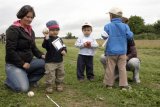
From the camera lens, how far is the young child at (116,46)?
316 inches

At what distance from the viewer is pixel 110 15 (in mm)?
8227

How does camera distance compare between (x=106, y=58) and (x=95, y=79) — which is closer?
(x=106, y=58)

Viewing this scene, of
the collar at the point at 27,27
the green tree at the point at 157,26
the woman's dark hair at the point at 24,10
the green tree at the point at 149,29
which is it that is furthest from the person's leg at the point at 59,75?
the green tree at the point at 149,29

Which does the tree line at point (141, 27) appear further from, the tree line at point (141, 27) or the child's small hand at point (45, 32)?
the child's small hand at point (45, 32)

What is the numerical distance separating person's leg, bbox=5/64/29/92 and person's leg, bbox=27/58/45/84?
229 millimetres

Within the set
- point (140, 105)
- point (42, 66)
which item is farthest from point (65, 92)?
point (140, 105)

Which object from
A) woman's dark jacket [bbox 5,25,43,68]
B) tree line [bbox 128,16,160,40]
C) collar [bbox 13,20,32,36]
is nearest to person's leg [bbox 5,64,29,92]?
woman's dark jacket [bbox 5,25,43,68]

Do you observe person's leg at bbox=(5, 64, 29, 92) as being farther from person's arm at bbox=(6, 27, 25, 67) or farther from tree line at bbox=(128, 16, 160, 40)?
tree line at bbox=(128, 16, 160, 40)

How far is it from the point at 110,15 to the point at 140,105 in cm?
251

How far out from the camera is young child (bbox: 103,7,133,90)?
804cm

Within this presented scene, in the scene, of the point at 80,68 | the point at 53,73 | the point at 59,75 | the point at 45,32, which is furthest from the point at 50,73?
the point at 80,68

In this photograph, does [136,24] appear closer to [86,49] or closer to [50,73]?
[86,49]

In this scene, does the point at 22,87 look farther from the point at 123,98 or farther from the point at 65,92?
the point at 123,98

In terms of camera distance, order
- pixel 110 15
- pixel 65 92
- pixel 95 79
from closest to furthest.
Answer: pixel 65 92, pixel 110 15, pixel 95 79
